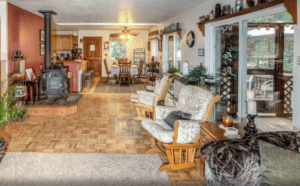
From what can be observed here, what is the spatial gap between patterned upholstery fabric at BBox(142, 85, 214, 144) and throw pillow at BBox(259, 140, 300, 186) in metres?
1.33

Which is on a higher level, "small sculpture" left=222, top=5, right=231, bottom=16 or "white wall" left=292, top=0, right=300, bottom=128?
"small sculpture" left=222, top=5, right=231, bottom=16

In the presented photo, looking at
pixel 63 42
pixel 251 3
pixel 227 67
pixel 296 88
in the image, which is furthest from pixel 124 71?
pixel 296 88

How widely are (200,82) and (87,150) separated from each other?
2.20m

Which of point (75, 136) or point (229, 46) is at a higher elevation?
point (229, 46)

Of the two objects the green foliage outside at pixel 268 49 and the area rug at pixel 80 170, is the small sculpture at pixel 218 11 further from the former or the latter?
the area rug at pixel 80 170

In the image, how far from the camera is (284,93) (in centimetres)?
368

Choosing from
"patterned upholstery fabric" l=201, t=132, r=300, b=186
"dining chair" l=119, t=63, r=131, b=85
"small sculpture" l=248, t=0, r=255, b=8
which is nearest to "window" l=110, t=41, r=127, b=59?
"dining chair" l=119, t=63, r=131, b=85

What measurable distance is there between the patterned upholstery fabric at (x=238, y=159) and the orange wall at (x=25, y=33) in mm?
5521

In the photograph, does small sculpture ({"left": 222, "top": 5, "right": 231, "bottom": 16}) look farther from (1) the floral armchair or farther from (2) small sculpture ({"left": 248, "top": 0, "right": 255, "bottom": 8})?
(1) the floral armchair

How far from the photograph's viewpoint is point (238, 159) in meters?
1.86

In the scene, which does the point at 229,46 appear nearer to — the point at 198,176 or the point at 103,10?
the point at 198,176

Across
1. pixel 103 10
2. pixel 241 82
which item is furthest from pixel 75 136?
pixel 103 10

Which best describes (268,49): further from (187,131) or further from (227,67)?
(187,131)

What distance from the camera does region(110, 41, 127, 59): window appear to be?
14.5m
